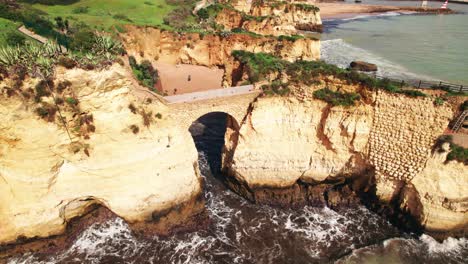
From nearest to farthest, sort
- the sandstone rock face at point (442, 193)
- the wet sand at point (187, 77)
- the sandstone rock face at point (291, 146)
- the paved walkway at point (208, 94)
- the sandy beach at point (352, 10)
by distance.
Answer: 1. the sandstone rock face at point (442, 193)
2. the paved walkway at point (208, 94)
3. the sandstone rock face at point (291, 146)
4. the wet sand at point (187, 77)
5. the sandy beach at point (352, 10)

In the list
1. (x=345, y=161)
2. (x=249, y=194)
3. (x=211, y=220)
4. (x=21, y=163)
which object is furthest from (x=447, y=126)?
(x=21, y=163)

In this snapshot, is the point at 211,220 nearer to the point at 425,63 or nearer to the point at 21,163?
the point at 21,163

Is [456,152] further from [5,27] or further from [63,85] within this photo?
[5,27]

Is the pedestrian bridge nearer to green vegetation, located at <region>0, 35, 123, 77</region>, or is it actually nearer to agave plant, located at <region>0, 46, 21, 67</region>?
green vegetation, located at <region>0, 35, 123, 77</region>

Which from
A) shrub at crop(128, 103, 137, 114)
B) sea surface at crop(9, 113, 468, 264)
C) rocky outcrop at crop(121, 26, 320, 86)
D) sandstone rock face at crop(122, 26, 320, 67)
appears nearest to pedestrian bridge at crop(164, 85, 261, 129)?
shrub at crop(128, 103, 137, 114)

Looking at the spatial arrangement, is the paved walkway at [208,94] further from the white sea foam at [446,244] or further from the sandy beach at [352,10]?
the sandy beach at [352,10]

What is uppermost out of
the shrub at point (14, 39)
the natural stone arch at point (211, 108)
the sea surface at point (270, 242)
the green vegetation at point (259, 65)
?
the shrub at point (14, 39)

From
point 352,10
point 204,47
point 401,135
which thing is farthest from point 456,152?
point 352,10

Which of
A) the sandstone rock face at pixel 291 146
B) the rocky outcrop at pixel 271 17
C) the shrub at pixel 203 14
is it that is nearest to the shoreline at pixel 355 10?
the rocky outcrop at pixel 271 17
